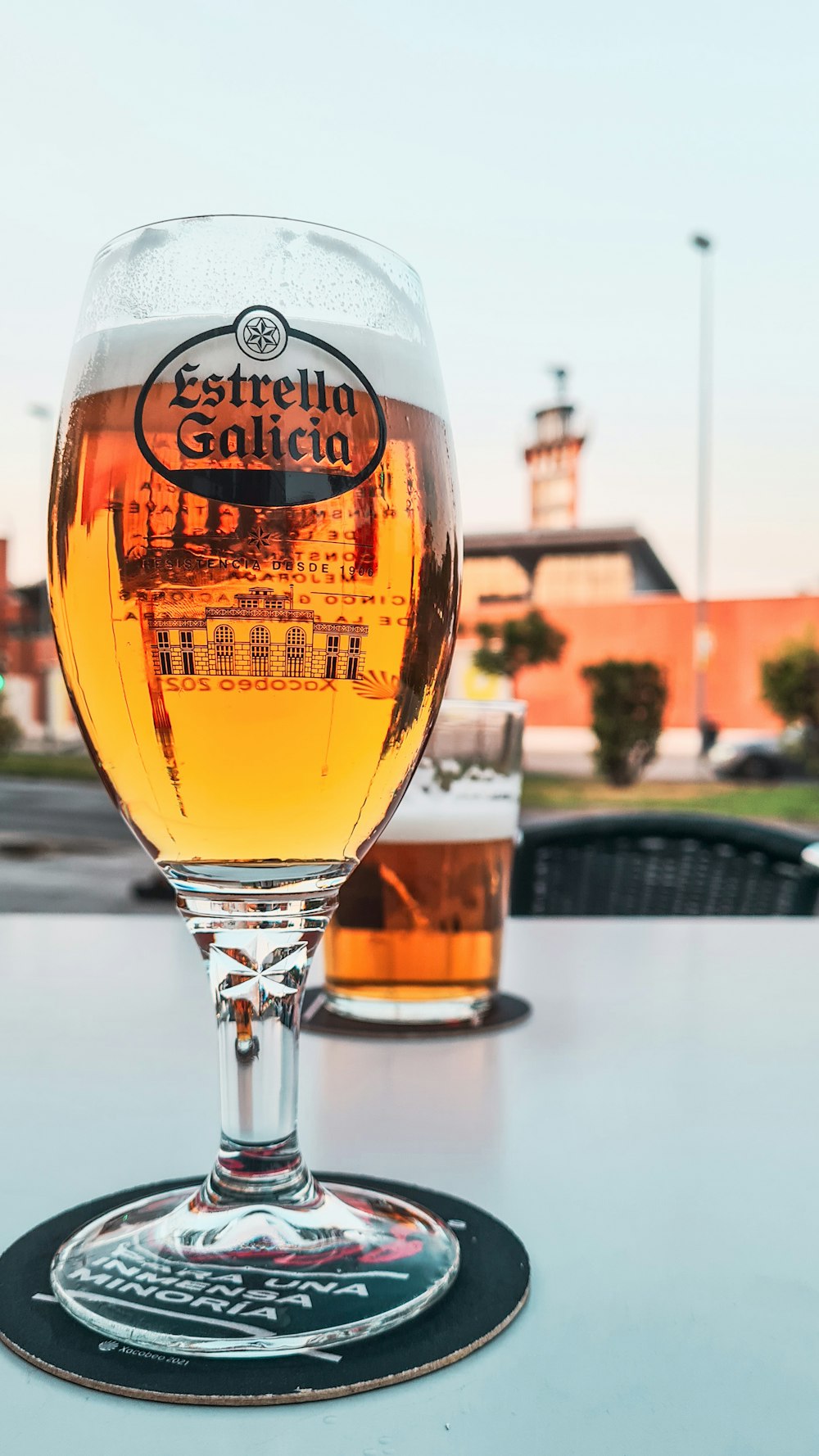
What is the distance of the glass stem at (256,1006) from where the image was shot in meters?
0.34

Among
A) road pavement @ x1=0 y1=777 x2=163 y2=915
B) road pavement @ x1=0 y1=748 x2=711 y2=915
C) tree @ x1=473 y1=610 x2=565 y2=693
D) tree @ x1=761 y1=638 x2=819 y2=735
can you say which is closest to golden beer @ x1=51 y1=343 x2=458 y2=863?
road pavement @ x1=0 y1=748 x2=711 y2=915

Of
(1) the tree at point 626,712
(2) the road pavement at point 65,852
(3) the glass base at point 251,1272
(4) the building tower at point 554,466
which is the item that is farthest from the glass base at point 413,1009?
(4) the building tower at point 554,466

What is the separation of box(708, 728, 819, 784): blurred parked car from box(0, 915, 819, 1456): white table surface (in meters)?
13.3

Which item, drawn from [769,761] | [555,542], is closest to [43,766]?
[769,761]

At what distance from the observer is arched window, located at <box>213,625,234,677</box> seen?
34cm

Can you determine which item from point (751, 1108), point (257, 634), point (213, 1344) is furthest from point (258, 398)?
point (751, 1108)

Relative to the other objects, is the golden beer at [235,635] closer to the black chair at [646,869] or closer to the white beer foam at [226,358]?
the white beer foam at [226,358]

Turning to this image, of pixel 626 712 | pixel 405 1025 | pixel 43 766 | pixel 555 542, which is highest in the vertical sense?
pixel 555 542

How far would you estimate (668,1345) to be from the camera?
302 mm

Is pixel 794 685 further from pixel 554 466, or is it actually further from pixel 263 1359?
pixel 263 1359

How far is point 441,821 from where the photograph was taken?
28.7 inches

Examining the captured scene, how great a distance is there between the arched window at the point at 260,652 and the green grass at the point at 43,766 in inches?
507

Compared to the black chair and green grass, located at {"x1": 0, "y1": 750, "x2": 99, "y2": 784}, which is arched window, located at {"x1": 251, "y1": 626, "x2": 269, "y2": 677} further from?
green grass, located at {"x1": 0, "y1": 750, "x2": 99, "y2": 784}

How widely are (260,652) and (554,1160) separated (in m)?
→ 0.22
